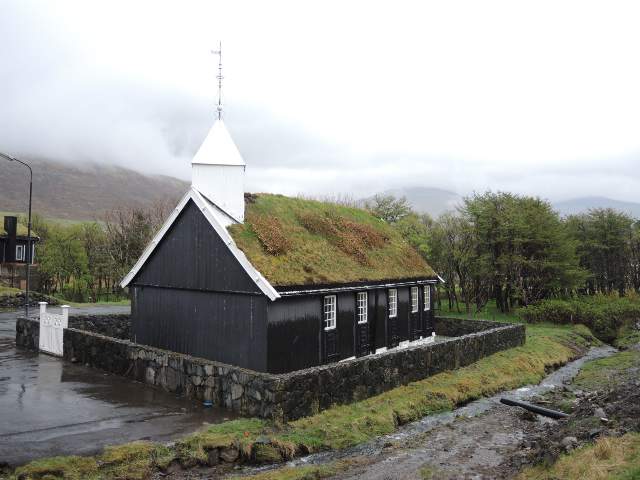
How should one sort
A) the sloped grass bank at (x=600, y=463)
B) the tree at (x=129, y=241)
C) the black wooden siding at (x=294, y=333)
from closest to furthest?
the sloped grass bank at (x=600, y=463)
the black wooden siding at (x=294, y=333)
the tree at (x=129, y=241)

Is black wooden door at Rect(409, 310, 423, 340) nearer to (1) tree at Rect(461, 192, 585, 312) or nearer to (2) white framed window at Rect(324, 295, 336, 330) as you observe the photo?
(2) white framed window at Rect(324, 295, 336, 330)

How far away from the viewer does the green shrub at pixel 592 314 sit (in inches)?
1527

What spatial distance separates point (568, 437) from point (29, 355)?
21.0 meters

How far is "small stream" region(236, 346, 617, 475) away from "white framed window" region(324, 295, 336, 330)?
16.1 feet

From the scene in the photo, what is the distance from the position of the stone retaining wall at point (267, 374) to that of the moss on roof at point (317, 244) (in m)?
3.43

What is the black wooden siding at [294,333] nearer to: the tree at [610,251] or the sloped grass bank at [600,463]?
the sloped grass bank at [600,463]

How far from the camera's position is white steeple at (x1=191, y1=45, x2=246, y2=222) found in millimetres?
20688

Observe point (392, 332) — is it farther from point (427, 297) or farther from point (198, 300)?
point (198, 300)

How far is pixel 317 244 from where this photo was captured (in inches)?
895

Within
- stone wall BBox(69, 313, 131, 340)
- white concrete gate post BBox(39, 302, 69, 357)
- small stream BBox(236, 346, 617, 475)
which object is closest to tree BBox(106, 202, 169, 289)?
stone wall BBox(69, 313, 131, 340)

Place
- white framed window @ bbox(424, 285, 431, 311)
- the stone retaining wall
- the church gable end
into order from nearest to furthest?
1. the stone retaining wall
2. the church gable end
3. white framed window @ bbox(424, 285, 431, 311)

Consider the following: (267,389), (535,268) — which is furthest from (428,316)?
(535,268)

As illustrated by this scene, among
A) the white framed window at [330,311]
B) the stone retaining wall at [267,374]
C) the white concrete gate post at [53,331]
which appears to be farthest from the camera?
the white concrete gate post at [53,331]

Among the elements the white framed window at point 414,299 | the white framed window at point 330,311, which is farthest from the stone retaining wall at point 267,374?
the white framed window at point 414,299
